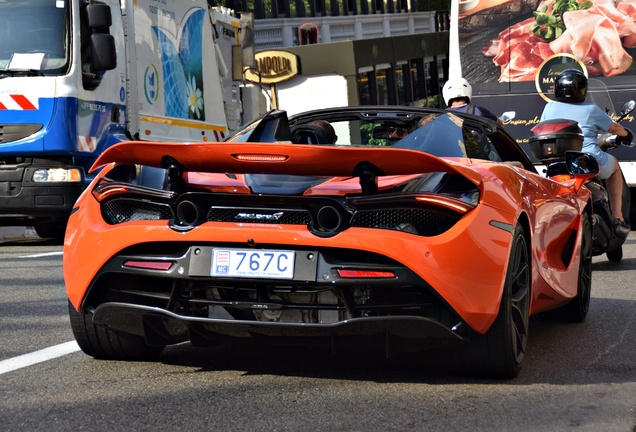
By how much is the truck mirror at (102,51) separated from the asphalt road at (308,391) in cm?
623

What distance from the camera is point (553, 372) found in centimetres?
589

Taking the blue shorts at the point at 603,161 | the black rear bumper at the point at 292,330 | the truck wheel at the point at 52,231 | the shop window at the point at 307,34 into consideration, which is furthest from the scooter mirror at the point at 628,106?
the shop window at the point at 307,34

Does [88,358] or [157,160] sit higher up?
[157,160]

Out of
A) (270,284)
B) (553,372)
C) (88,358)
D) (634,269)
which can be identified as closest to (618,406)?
(553,372)

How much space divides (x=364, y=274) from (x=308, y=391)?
0.54 meters

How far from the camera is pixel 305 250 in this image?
16.8 ft

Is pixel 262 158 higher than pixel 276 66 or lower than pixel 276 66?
higher

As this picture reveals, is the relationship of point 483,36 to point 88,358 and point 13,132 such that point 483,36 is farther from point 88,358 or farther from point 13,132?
point 88,358

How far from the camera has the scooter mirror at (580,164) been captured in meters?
7.36

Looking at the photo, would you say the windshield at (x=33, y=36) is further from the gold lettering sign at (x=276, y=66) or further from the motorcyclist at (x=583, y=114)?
the gold lettering sign at (x=276, y=66)

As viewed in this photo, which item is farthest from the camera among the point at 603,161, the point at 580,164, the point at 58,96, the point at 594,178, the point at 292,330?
the point at 58,96

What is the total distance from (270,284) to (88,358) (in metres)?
1.32

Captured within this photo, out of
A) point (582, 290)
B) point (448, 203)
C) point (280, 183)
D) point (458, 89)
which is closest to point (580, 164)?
point (582, 290)

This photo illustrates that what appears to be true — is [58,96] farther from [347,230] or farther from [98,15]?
[347,230]
